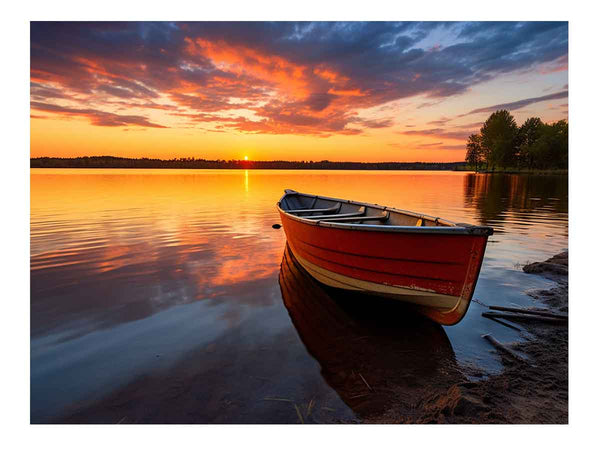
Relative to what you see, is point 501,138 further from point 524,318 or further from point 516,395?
point 516,395

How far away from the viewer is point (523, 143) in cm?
6519

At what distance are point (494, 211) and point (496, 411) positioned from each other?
1720 cm

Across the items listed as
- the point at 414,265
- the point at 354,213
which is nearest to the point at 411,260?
the point at 414,265

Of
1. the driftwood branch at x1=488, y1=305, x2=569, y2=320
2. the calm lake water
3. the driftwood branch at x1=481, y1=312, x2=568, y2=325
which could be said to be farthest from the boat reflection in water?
the driftwood branch at x1=488, y1=305, x2=569, y2=320

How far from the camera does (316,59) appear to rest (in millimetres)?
7918

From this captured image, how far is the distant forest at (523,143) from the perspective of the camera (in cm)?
5697

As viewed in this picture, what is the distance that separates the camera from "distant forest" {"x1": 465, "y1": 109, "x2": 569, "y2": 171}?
2243 inches

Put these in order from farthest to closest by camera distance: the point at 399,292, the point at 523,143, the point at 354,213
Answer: the point at 523,143 → the point at 354,213 → the point at 399,292

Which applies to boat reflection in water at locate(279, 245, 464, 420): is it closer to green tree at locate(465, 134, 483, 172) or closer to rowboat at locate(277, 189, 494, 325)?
rowboat at locate(277, 189, 494, 325)

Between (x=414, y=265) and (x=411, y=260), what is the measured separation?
8 centimetres

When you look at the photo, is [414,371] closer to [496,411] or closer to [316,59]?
[496,411]

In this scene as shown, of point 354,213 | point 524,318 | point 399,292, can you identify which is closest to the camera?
point 399,292

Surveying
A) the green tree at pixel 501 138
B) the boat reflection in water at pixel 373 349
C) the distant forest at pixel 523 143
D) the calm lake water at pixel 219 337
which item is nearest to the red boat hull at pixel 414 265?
the boat reflection in water at pixel 373 349

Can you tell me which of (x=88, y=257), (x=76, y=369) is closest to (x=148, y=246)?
(x=88, y=257)
